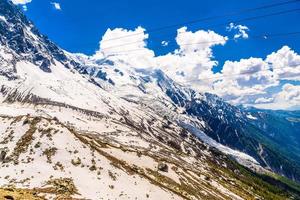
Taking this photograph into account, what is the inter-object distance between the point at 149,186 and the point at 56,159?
2558 centimetres

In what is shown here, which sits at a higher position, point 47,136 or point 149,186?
point 47,136

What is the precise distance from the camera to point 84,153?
4532 inches

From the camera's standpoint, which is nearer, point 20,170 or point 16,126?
point 20,170

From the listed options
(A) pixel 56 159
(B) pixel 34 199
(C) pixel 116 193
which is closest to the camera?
(B) pixel 34 199

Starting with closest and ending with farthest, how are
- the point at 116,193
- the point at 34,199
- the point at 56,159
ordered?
1. the point at 34,199
2. the point at 116,193
3. the point at 56,159

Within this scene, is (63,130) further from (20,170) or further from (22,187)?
(22,187)

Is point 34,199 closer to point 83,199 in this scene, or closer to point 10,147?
point 83,199

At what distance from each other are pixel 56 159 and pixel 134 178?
21273 millimetres

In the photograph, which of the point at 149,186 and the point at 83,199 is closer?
the point at 83,199

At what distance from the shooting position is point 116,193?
9550 centimetres

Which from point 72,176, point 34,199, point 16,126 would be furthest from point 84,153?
point 34,199

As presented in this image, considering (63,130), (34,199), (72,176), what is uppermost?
(63,130)

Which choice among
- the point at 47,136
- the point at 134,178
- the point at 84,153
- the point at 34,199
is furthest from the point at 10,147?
the point at 34,199

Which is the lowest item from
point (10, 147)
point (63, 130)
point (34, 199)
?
point (34, 199)
